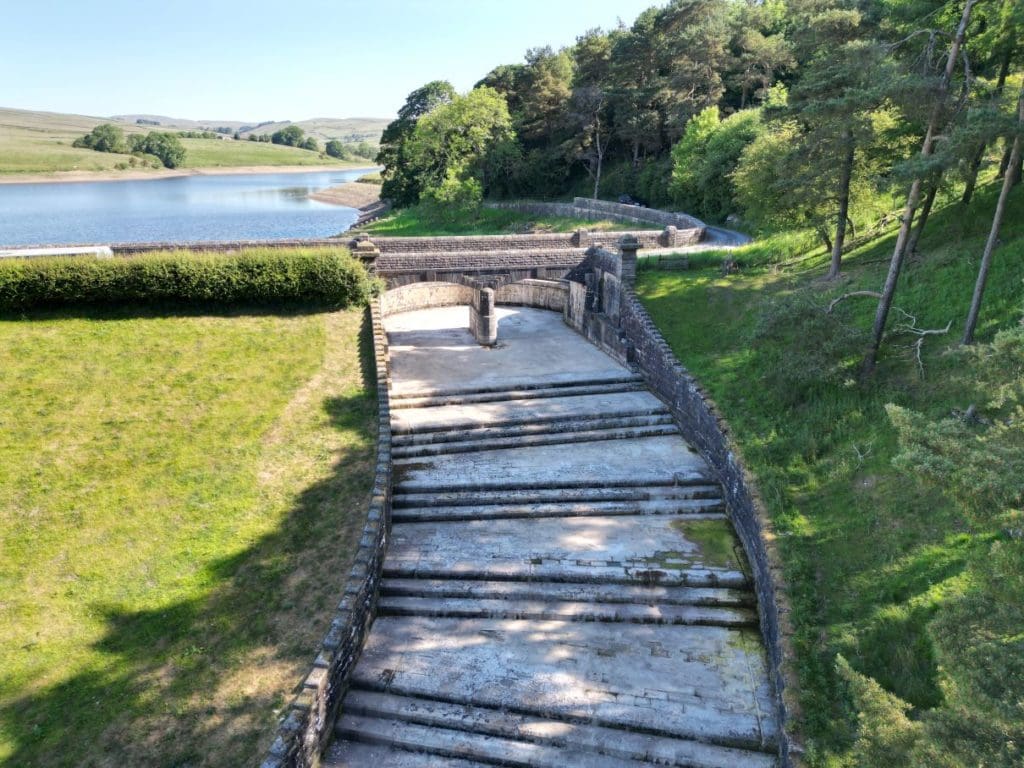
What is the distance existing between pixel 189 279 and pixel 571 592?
16812mm

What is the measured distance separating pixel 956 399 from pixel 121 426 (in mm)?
18302

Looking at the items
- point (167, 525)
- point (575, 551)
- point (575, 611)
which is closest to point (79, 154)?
point (167, 525)

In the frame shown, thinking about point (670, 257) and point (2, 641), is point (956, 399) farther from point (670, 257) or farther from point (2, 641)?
point (2, 641)

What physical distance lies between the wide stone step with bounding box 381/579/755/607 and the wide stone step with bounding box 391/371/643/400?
24.1 feet

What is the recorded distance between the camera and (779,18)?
180 feet

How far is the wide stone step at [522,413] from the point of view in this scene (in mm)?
15906

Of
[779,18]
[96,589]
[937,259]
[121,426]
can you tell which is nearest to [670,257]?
[937,259]

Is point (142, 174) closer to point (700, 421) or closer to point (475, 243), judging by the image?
point (475, 243)

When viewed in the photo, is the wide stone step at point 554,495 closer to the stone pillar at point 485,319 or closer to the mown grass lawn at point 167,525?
the mown grass lawn at point 167,525

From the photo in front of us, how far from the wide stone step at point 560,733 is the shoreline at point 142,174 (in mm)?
133190

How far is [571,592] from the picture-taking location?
10734 millimetres

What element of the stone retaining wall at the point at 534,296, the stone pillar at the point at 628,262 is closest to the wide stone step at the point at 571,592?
the stone pillar at the point at 628,262

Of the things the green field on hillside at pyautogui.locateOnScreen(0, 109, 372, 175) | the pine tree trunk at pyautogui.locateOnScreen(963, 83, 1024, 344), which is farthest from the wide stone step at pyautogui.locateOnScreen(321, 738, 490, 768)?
the green field on hillside at pyautogui.locateOnScreen(0, 109, 372, 175)

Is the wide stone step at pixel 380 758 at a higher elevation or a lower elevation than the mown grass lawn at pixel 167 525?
lower
